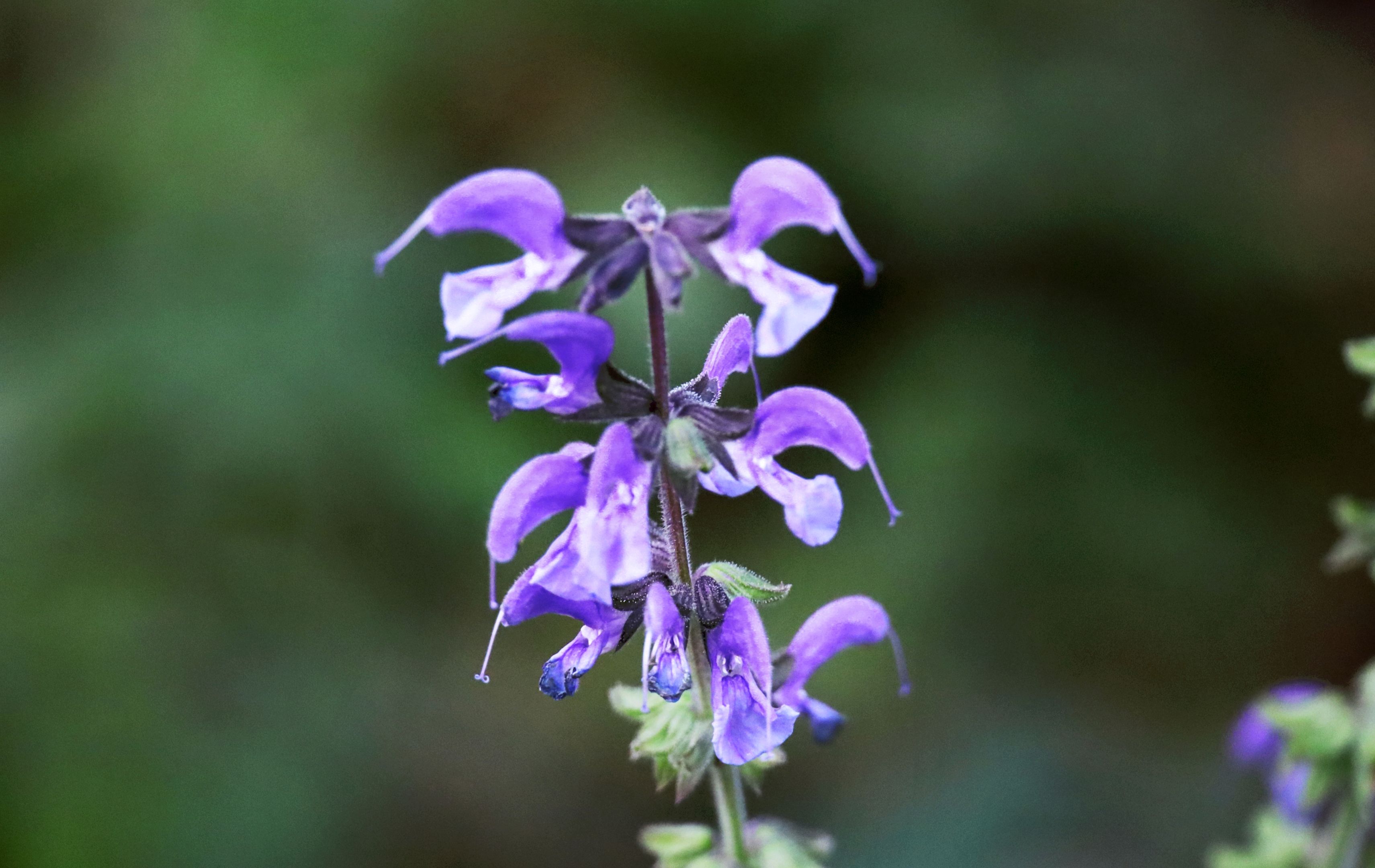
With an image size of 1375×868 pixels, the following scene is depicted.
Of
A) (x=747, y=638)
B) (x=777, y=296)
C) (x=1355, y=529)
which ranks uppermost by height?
(x=1355, y=529)

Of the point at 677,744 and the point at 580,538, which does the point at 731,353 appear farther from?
the point at 677,744

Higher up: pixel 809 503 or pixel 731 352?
pixel 731 352

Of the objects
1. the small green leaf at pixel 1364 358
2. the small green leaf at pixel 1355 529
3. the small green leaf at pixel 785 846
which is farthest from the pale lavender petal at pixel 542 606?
the small green leaf at pixel 1355 529

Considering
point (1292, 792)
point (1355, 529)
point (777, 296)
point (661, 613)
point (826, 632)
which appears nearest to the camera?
point (777, 296)

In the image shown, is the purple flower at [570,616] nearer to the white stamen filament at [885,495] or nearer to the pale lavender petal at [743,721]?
the pale lavender petal at [743,721]

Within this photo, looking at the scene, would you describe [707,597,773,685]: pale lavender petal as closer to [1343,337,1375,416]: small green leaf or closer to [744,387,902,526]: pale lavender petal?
[744,387,902,526]: pale lavender petal

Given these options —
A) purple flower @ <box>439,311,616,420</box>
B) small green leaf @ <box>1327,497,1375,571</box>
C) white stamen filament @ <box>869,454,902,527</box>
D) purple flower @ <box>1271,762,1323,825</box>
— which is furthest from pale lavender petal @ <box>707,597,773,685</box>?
purple flower @ <box>1271,762,1323,825</box>

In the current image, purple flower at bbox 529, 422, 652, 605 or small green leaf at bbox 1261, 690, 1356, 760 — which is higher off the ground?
small green leaf at bbox 1261, 690, 1356, 760

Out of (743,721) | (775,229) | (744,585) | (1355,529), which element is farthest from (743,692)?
(1355,529)
